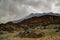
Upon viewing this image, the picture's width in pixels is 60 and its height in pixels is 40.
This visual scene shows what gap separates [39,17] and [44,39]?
1491 millimetres

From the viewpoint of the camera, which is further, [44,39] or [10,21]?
[10,21]

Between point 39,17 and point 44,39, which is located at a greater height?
point 39,17

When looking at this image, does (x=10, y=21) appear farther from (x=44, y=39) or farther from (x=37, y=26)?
(x=44, y=39)

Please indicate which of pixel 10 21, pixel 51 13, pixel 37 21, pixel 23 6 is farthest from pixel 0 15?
pixel 51 13

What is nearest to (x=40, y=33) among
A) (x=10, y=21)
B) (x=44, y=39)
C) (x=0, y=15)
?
(x=44, y=39)

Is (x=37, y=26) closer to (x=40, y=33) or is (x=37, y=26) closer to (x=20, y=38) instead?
(x=40, y=33)

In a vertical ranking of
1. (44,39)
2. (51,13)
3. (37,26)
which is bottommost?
(44,39)

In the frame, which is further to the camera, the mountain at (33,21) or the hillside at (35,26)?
the mountain at (33,21)

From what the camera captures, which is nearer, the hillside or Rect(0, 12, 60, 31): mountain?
the hillside

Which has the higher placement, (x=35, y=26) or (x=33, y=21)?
A: (x=33, y=21)

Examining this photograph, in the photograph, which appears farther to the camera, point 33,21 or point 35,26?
point 33,21

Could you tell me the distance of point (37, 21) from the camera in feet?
30.2

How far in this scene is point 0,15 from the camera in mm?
9289

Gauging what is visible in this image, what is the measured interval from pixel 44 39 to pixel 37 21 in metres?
1.29
